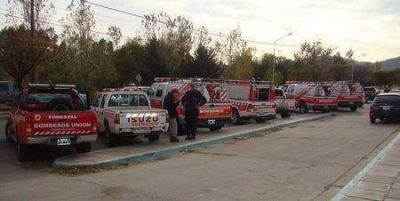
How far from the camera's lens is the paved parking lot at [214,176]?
8453 mm

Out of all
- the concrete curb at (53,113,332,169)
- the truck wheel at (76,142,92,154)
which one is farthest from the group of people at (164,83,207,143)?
the truck wheel at (76,142,92,154)

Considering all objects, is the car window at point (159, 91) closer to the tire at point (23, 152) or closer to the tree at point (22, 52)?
the tire at point (23, 152)

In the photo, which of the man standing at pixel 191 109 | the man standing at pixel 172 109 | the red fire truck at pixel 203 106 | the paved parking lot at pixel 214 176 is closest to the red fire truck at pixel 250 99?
the red fire truck at pixel 203 106

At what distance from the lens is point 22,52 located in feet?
111

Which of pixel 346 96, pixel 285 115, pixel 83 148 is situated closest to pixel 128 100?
pixel 83 148

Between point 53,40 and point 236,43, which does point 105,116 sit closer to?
point 53,40

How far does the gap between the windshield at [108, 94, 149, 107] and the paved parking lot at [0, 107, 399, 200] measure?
1.54 meters

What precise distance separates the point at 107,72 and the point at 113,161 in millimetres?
29795

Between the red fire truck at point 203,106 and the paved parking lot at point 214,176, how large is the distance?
2.97 meters

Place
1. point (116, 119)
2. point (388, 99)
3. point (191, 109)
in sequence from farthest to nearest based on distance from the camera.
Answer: point (388, 99) → point (191, 109) → point (116, 119)

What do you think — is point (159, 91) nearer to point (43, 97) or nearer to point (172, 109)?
point (172, 109)

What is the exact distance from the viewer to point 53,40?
3706cm

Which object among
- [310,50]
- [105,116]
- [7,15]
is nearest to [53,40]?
[7,15]

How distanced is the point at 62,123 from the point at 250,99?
1313 centimetres
